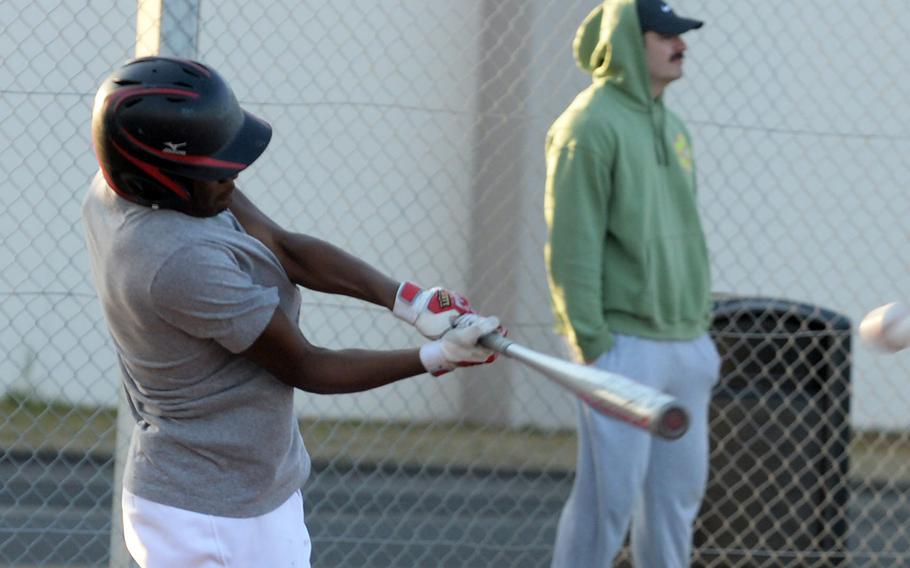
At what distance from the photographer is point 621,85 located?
169 inches

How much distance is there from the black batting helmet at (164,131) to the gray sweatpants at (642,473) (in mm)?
1712

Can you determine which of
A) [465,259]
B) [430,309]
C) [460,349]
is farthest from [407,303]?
[465,259]

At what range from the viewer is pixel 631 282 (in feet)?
13.7

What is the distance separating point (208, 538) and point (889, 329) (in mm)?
1436

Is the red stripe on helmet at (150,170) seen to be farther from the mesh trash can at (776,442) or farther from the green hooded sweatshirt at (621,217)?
the mesh trash can at (776,442)

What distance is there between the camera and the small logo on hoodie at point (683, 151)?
434cm

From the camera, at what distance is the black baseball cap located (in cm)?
427

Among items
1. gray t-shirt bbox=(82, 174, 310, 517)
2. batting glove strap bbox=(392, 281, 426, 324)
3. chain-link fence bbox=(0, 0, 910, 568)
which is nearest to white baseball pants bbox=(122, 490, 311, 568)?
gray t-shirt bbox=(82, 174, 310, 517)

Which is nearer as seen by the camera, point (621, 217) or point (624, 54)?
point (621, 217)

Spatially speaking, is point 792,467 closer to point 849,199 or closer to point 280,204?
point 280,204

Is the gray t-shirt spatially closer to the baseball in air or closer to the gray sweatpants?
the baseball in air

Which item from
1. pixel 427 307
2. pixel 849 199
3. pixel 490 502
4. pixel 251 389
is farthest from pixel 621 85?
pixel 849 199

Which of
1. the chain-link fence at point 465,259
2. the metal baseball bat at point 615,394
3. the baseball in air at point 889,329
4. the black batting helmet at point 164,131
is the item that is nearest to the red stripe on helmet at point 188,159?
the black batting helmet at point 164,131

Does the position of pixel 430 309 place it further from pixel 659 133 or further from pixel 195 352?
pixel 659 133
